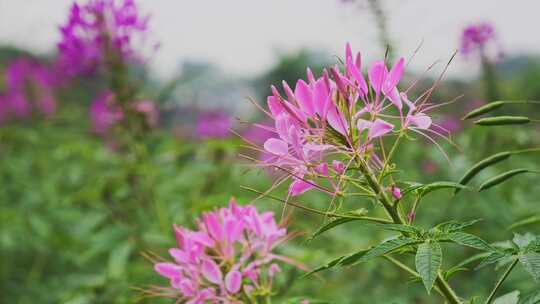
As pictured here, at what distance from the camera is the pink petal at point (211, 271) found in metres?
1.05

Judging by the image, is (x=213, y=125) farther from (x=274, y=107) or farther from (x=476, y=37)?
(x=274, y=107)

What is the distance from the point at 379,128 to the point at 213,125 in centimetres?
315

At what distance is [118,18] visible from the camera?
215 centimetres

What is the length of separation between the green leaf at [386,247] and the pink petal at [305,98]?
0.20 meters

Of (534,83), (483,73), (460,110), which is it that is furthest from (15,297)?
(534,83)

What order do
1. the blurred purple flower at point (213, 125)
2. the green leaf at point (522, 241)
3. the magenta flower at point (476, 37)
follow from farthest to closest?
the blurred purple flower at point (213, 125) < the magenta flower at point (476, 37) < the green leaf at point (522, 241)

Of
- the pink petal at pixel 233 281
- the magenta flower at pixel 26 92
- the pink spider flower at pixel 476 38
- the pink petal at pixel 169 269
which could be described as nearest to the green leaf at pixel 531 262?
the pink petal at pixel 233 281

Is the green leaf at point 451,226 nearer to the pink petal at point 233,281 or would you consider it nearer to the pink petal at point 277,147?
the pink petal at point 277,147

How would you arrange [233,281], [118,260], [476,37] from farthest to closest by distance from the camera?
[476,37] < [118,260] < [233,281]

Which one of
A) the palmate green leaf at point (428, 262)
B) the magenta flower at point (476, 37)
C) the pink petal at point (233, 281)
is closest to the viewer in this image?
the palmate green leaf at point (428, 262)

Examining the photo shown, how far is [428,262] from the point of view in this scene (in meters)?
0.70

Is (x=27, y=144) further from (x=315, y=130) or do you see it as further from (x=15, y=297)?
(x=315, y=130)

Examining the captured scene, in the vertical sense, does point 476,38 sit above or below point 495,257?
above

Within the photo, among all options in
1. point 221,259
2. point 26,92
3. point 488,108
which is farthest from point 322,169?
point 26,92
